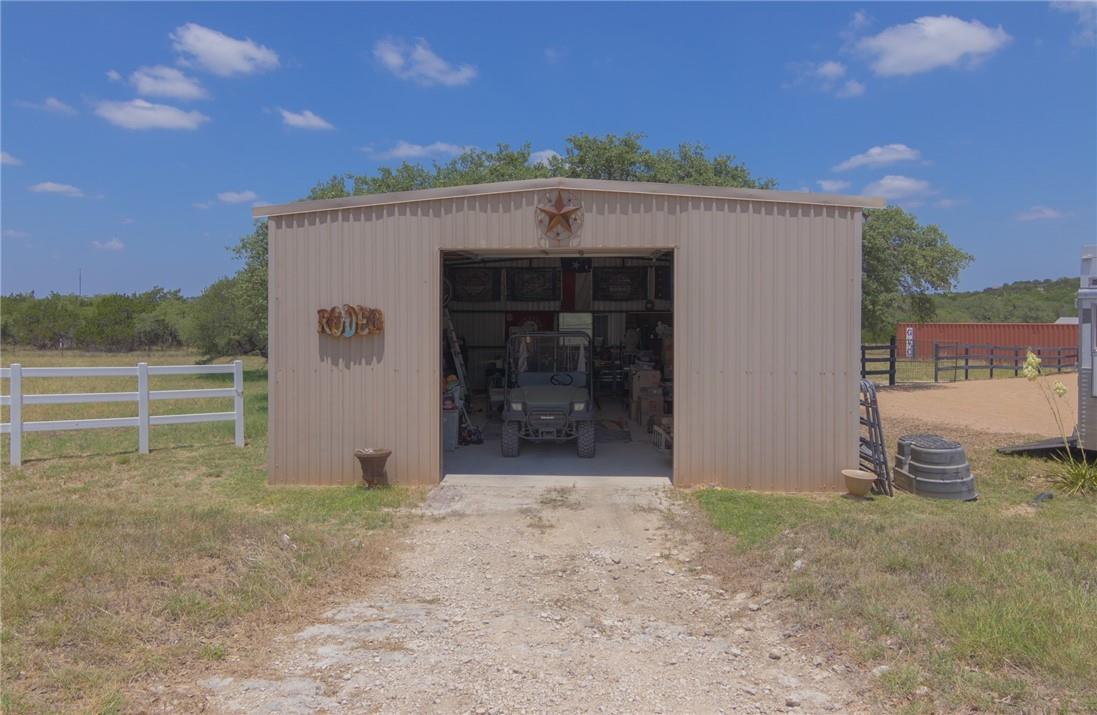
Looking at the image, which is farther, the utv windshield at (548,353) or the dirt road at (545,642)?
the utv windshield at (548,353)

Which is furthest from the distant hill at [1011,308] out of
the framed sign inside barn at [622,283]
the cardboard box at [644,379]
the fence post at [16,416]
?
the fence post at [16,416]

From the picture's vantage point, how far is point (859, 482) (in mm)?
7820

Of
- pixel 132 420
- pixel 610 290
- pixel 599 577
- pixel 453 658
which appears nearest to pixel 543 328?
pixel 610 290

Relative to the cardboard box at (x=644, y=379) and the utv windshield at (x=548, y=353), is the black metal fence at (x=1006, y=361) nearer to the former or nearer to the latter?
the cardboard box at (x=644, y=379)

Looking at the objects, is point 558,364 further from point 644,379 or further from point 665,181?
point 665,181

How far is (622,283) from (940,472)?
1007cm

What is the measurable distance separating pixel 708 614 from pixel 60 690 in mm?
3558

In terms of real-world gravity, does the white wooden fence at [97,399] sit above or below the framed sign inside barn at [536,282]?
below

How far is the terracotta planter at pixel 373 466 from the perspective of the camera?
8.30m

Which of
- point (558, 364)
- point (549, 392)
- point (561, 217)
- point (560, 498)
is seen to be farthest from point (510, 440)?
point (561, 217)

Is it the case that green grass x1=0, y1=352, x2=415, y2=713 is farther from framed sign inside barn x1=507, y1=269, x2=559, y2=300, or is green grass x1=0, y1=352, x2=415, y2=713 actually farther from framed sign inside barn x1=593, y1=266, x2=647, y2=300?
framed sign inside barn x1=593, y1=266, x2=647, y2=300

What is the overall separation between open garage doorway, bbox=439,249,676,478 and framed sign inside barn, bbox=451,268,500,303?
0.09 feet

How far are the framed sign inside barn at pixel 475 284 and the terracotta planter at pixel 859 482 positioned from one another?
35.6ft

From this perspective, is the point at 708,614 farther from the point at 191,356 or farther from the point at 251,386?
the point at 191,356
